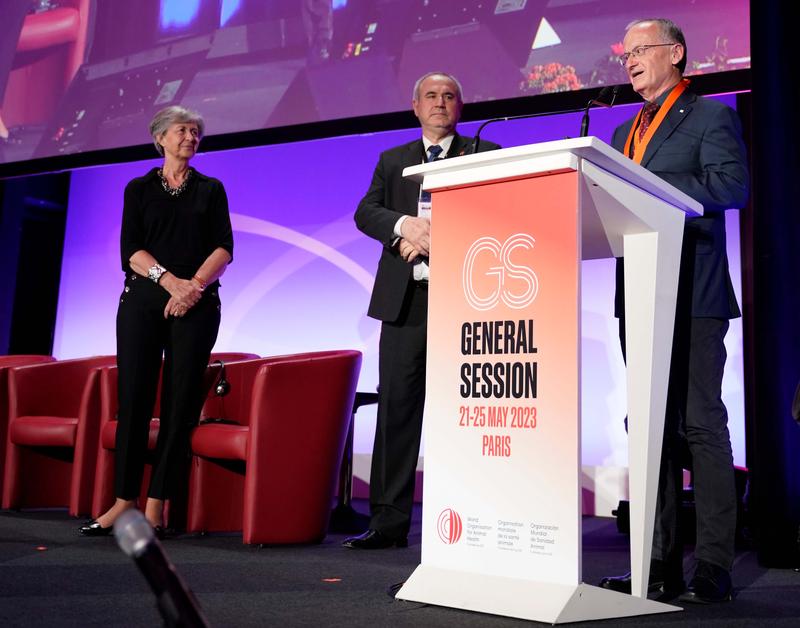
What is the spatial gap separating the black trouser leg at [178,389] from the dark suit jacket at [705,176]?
1707 mm

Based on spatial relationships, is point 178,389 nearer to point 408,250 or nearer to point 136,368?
point 136,368

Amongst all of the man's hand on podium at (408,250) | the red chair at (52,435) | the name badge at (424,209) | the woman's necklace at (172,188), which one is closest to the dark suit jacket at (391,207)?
the name badge at (424,209)

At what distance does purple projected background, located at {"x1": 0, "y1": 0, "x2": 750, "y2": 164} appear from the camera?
4.22 meters

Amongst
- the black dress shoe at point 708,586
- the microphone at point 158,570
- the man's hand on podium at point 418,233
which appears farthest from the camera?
the man's hand on podium at point 418,233

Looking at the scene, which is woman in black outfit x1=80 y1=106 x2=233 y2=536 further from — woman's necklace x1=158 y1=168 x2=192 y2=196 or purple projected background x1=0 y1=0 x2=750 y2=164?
purple projected background x1=0 y1=0 x2=750 y2=164

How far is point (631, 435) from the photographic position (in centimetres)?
204

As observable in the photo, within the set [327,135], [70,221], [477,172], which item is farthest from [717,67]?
[70,221]

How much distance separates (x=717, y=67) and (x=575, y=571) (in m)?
2.91

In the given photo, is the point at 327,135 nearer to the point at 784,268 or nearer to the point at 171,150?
the point at 171,150

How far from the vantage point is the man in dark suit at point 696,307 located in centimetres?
226

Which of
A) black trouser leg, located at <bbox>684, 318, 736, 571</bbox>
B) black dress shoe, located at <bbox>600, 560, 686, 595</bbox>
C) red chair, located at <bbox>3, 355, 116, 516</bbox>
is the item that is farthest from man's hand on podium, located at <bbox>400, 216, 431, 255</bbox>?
red chair, located at <bbox>3, 355, 116, 516</bbox>

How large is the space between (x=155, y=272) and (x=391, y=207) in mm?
956

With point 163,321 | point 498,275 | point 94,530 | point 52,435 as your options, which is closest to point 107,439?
point 52,435

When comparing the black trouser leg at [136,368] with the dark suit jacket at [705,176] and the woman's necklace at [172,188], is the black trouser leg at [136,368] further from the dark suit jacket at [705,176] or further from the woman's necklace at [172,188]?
the dark suit jacket at [705,176]
